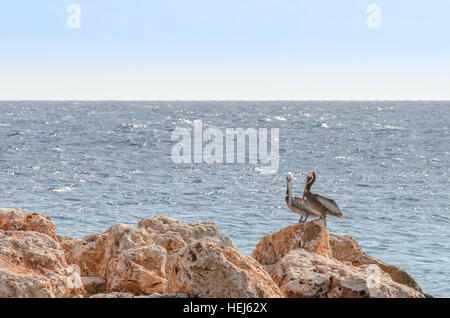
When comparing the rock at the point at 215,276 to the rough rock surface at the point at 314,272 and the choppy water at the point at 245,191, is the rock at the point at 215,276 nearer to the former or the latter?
the rough rock surface at the point at 314,272

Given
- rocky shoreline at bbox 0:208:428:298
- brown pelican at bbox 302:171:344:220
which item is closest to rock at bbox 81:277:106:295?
rocky shoreline at bbox 0:208:428:298

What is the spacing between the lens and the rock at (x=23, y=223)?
968cm

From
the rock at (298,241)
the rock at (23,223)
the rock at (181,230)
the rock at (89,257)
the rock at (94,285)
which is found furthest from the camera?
the rock at (181,230)

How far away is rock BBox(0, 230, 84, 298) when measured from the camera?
21.8 ft

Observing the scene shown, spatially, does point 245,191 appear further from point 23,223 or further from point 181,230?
point 23,223

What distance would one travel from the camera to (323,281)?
725cm

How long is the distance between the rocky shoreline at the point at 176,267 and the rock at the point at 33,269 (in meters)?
0.01

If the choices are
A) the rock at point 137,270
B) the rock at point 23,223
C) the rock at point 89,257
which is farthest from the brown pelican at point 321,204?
the rock at point 23,223

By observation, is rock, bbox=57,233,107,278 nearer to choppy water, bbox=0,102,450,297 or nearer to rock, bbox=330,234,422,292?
rock, bbox=330,234,422,292

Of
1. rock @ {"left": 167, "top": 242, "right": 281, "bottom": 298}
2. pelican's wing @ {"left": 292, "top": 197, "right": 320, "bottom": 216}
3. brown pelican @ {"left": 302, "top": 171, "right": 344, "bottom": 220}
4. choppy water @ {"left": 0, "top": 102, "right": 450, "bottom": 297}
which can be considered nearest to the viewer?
rock @ {"left": 167, "top": 242, "right": 281, "bottom": 298}

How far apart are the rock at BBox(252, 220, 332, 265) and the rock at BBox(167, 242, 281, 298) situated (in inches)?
122

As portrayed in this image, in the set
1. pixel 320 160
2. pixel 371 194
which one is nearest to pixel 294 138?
pixel 320 160

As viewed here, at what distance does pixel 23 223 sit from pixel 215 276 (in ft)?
15.1
